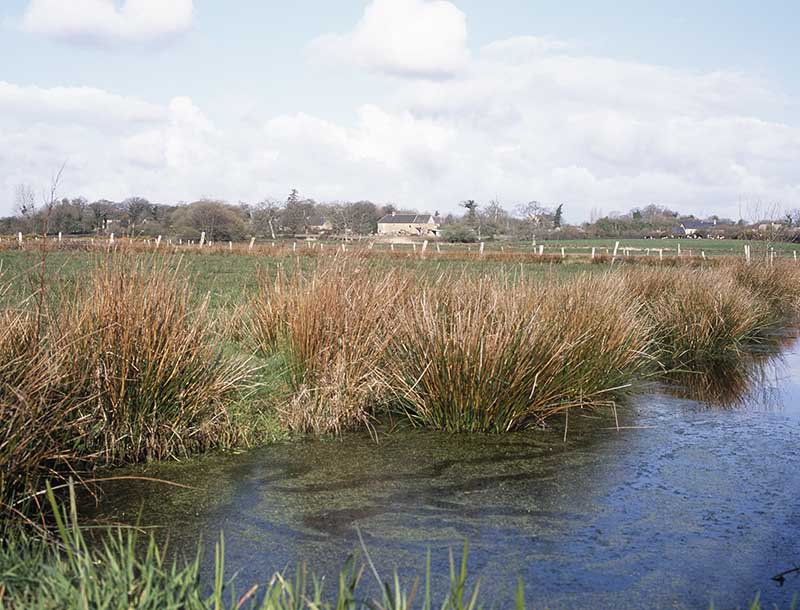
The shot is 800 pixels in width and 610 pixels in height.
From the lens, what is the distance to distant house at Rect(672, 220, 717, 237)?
69.4 metres

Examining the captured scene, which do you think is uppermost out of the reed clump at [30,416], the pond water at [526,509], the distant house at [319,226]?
the distant house at [319,226]

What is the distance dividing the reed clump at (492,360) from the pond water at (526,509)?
0.70ft

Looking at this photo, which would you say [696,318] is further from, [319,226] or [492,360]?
[492,360]

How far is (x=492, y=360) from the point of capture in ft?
18.5

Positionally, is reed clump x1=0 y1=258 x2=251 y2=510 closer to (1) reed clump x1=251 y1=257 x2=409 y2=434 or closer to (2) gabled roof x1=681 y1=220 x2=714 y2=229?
(1) reed clump x1=251 y1=257 x2=409 y2=434

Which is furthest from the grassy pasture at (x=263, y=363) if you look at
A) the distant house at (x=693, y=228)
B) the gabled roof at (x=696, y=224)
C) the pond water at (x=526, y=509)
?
the gabled roof at (x=696, y=224)

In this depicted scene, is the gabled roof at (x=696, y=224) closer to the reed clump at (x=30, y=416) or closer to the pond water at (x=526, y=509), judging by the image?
the pond water at (x=526, y=509)

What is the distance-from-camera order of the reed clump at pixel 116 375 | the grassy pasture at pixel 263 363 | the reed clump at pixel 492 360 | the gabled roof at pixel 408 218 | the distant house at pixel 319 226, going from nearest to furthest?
the grassy pasture at pixel 263 363 < the reed clump at pixel 116 375 < the reed clump at pixel 492 360 < the distant house at pixel 319 226 < the gabled roof at pixel 408 218

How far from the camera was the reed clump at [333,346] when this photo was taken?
5.75 meters

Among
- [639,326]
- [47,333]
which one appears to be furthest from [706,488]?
[47,333]

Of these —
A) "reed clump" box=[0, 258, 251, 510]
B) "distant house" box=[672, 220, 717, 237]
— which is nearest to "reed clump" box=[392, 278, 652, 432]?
"reed clump" box=[0, 258, 251, 510]

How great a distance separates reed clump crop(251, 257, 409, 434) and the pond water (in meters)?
0.33

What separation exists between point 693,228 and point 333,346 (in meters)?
80.5

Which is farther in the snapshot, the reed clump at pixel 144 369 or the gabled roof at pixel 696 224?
the gabled roof at pixel 696 224
